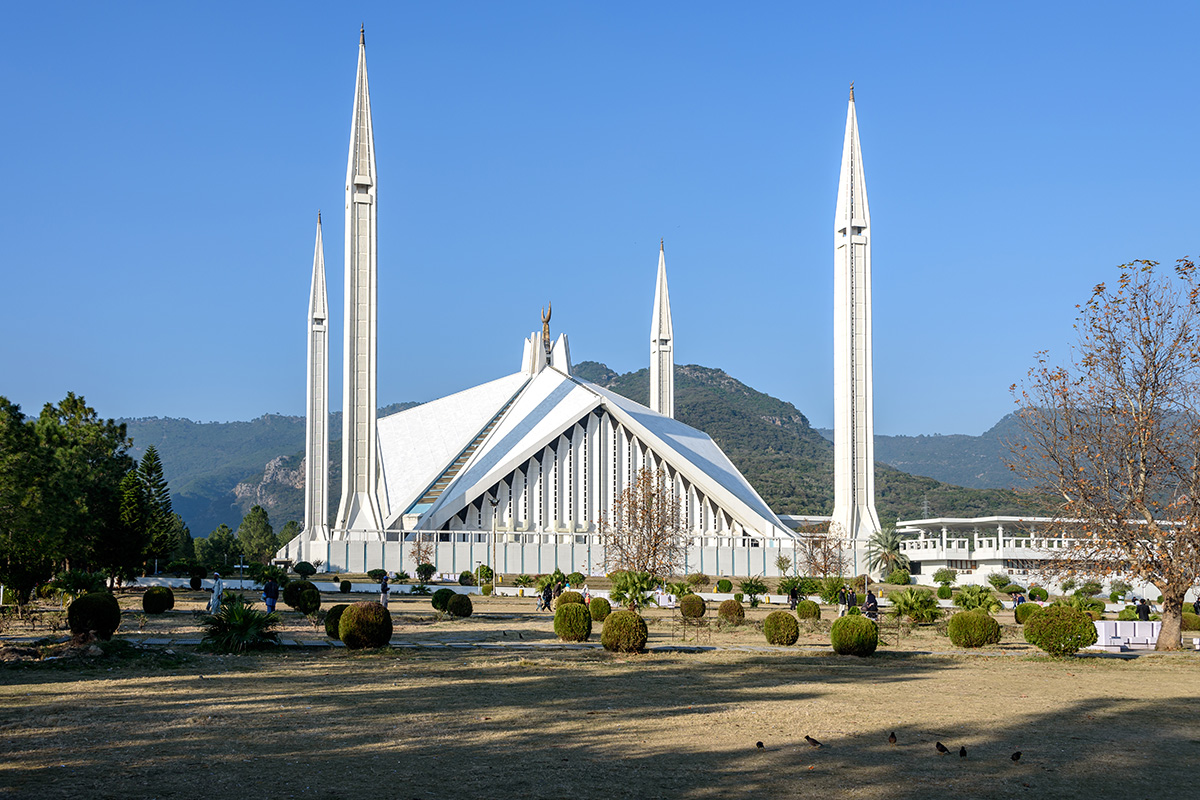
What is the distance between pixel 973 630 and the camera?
650 inches

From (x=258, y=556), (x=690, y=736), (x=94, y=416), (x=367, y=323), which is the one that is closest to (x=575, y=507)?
(x=367, y=323)

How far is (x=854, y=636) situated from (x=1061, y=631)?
291cm

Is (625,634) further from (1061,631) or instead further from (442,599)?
(442,599)

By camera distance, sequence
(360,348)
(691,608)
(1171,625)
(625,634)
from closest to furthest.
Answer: (625,634) < (1171,625) < (691,608) < (360,348)

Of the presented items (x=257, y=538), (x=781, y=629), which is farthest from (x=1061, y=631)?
(x=257, y=538)

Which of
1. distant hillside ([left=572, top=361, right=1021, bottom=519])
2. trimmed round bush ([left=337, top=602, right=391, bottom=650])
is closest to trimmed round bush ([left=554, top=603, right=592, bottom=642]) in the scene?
trimmed round bush ([left=337, top=602, right=391, bottom=650])

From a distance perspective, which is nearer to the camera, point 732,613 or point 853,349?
point 732,613

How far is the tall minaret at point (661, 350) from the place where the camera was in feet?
207

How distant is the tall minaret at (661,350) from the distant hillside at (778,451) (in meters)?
17.6

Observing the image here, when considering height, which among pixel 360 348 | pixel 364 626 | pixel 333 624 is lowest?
pixel 333 624

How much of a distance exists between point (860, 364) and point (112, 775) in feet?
135

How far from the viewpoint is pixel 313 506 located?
50.4m

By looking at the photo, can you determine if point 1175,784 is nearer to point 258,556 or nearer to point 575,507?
point 575,507

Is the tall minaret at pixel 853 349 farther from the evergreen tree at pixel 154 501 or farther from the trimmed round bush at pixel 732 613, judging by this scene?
the evergreen tree at pixel 154 501
